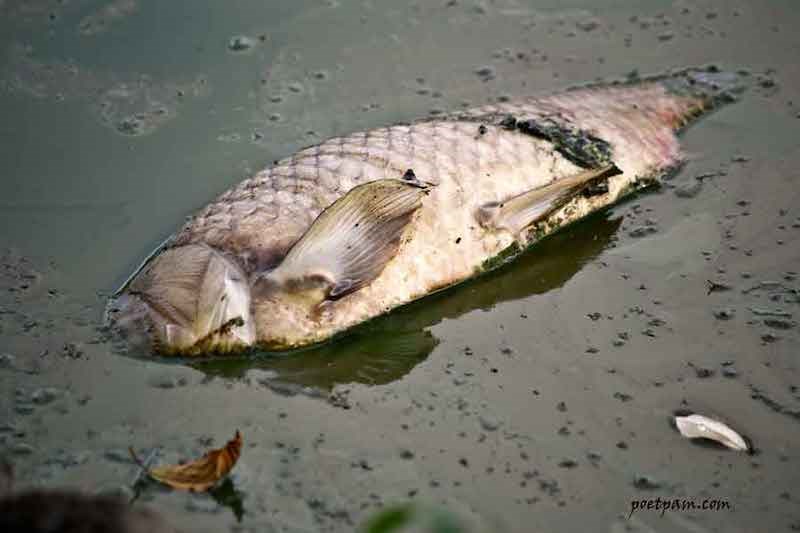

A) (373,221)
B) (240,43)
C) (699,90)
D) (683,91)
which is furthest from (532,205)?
(240,43)

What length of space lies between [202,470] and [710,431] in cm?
185

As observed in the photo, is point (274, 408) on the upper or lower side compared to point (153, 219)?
lower

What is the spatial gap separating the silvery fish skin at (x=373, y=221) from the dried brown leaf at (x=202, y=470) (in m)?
0.59

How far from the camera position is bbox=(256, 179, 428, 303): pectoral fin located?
394 cm

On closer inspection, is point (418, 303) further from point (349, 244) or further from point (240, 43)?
point (240, 43)

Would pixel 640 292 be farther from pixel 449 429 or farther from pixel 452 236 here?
pixel 449 429

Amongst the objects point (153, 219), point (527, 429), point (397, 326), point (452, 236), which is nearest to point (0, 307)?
point (153, 219)

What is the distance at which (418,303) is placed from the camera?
434 centimetres

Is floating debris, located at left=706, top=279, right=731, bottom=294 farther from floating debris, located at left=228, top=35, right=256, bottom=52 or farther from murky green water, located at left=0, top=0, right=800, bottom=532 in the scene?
floating debris, located at left=228, top=35, right=256, bottom=52

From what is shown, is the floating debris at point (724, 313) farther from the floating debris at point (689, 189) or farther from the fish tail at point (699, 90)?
the fish tail at point (699, 90)

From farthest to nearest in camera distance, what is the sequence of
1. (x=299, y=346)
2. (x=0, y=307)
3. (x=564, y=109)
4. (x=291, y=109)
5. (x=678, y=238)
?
(x=291, y=109) → (x=564, y=109) → (x=678, y=238) → (x=0, y=307) → (x=299, y=346)

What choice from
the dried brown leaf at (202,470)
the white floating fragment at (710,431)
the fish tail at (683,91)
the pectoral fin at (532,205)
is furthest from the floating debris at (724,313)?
the dried brown leaf at (202,470)

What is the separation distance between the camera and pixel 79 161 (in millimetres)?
5184

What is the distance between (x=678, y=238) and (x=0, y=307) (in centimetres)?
309
